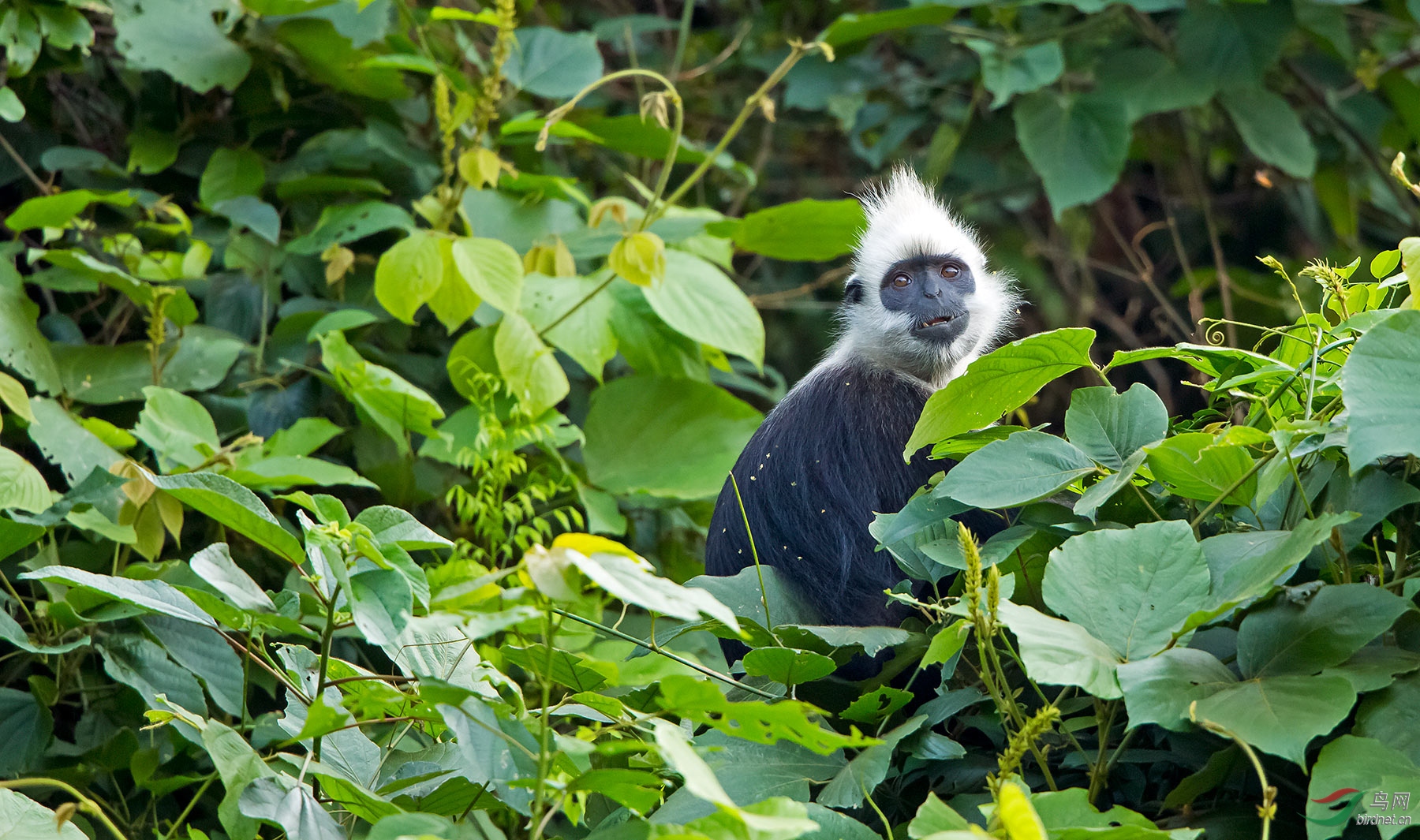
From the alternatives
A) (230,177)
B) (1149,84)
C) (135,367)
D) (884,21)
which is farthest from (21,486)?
(1149,84)

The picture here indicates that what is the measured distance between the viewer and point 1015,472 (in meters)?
1.39

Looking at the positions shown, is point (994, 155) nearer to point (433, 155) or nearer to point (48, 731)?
point (433, 155)

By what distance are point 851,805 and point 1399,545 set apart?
0.66m

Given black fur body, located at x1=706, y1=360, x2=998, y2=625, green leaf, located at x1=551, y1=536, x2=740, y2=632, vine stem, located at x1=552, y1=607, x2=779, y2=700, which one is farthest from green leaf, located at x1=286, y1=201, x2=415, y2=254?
green leaf, located at x1=551, y1=536, x2=740, y2=632

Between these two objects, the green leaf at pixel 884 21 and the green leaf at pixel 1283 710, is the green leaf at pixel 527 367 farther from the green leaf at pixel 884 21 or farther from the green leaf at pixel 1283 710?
the green leaf at pixel 1283 710

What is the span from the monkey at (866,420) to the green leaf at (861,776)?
0.84 m

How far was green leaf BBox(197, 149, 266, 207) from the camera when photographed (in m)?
3.51

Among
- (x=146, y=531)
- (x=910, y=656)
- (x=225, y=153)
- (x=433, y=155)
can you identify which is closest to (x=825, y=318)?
(x=433, y=155)

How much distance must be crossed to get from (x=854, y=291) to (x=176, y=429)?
77.4 inches

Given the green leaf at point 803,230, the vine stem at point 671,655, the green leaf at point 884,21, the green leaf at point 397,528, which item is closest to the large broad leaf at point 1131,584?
the vine stem at point 671,655

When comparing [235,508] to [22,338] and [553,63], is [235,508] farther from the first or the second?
[553,63]

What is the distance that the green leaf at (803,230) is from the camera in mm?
3484

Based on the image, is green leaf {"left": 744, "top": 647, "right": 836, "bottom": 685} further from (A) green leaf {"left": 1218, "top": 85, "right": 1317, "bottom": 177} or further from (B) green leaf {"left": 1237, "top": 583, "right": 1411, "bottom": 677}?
(A) green leaf {"left": 1218, "top": 85, "right": 1317, "bottom": 177}

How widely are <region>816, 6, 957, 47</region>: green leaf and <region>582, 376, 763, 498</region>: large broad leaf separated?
1346 mm
